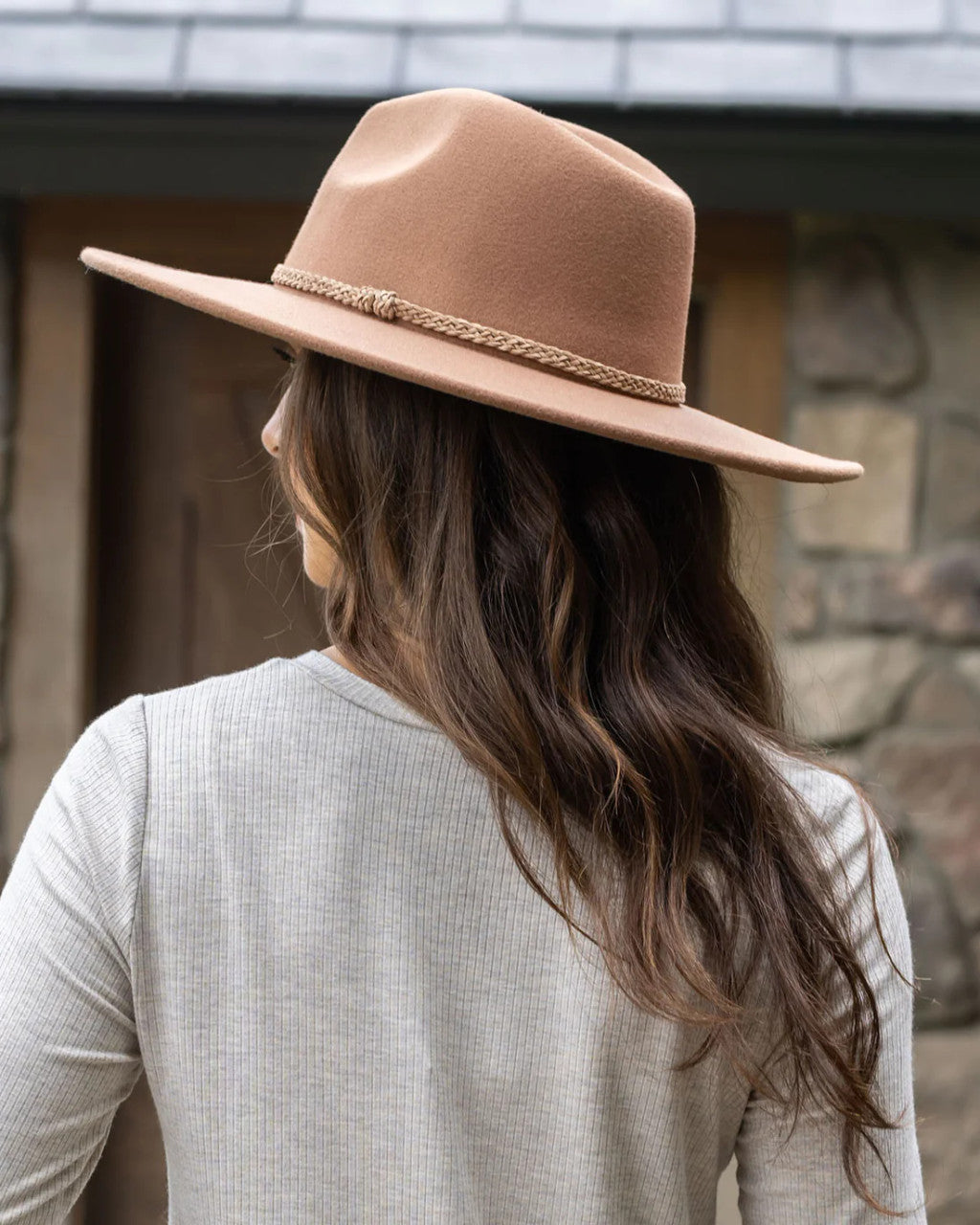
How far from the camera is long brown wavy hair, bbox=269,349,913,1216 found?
2.84 ft

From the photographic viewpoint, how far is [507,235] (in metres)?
0.96

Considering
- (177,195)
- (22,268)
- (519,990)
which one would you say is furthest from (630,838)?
(22,268)

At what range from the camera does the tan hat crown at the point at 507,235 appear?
0.96 m

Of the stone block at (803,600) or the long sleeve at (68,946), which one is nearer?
the long sleeve at (68,946)

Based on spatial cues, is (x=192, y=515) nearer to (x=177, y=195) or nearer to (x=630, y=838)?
(x=177, y=195)

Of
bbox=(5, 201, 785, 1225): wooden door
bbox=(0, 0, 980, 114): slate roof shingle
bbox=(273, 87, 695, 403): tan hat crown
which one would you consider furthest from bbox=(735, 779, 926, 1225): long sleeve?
bbox=(0, 0, 980, 114): slate roof shingle

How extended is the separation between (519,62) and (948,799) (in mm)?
1472

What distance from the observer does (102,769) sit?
0.84 meters

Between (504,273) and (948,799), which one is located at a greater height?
(504,273)

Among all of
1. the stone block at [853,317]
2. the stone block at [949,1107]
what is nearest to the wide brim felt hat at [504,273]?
the stone block at [853,317]

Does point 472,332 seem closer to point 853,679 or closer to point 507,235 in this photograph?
point 507,235

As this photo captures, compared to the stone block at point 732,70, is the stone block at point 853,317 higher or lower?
lower

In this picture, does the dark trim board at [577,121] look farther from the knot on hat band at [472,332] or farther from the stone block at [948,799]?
the knot on hat band at [472,332]

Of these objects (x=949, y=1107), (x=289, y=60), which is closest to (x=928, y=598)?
(x=949, y=1107)
